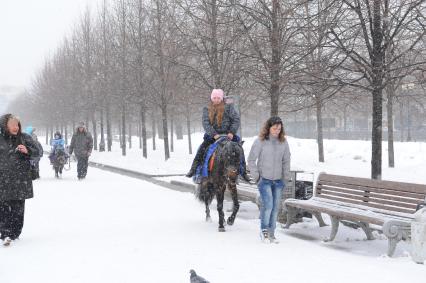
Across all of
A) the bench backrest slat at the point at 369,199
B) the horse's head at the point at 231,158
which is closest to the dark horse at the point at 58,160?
the horse's head at the point at 231,158

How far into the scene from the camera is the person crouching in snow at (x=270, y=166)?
7793 millimetres

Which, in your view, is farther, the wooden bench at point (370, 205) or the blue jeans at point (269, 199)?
the blue jeans at point (269, 199)

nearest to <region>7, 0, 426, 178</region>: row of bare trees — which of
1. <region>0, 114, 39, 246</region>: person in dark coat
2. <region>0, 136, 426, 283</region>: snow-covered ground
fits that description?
<region>0, 136, 426, 283</region>: snow-covered ground

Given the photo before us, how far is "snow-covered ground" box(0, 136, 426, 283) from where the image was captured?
614 cm

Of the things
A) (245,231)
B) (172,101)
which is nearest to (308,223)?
(245,231)

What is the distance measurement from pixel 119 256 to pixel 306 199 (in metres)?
4.13

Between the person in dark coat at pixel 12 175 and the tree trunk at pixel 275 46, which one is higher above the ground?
the tree trunk at pixel 275 46

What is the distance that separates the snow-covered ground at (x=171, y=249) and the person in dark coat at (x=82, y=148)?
6465 mm

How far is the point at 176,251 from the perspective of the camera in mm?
7391

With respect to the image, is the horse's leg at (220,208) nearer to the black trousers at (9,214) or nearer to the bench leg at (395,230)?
the bench leg at (395,230)

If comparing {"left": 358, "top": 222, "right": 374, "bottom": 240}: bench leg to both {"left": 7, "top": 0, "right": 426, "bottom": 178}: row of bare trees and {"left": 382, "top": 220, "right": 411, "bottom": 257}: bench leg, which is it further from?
{"left": 7, "top": 0, "right": 426, "bottom": 178}: row of bare trees

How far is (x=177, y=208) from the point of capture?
11.8 m

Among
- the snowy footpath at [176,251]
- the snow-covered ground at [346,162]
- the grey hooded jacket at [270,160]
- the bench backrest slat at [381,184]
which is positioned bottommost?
the snowy footpath at [176,251]

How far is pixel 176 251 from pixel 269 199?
5.22 feet
